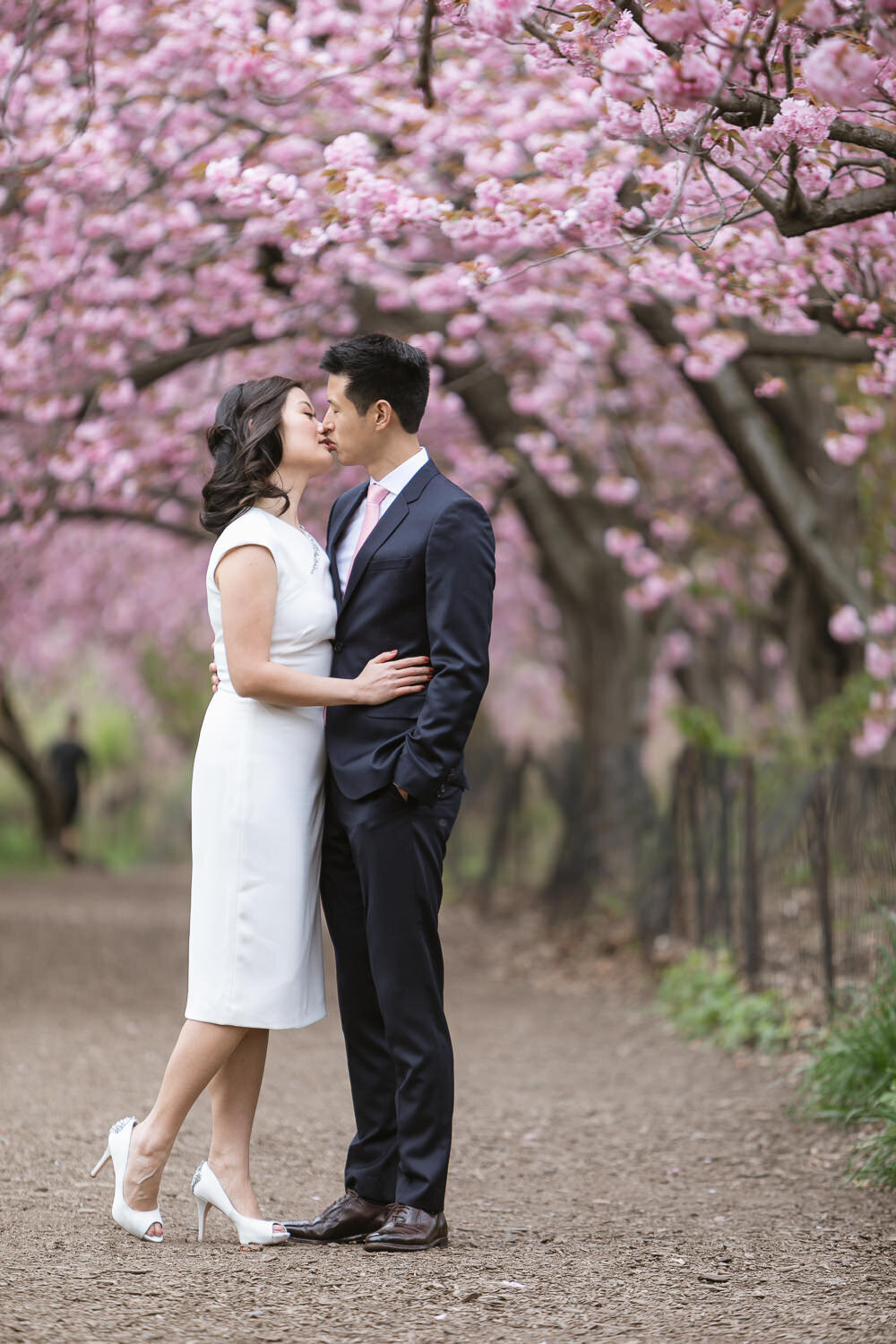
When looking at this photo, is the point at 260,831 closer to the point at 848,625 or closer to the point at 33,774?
the point at 848,625

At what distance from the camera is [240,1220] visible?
3.50 meters

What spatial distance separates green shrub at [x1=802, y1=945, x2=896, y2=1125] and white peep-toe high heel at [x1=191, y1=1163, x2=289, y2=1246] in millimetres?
2007

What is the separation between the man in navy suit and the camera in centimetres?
342

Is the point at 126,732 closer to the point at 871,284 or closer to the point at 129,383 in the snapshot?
the point at 129,383

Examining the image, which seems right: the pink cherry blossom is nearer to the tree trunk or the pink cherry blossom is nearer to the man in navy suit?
the man in navy suit

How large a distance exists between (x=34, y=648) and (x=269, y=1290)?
1837 centimetres

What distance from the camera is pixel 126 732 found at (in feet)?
86.4

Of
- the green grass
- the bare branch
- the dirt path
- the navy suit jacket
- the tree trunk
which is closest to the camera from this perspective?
the dirt path

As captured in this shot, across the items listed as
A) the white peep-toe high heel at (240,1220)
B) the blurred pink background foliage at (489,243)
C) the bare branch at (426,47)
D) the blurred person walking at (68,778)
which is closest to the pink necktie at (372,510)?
the blurred pink background foliage at (489,243)

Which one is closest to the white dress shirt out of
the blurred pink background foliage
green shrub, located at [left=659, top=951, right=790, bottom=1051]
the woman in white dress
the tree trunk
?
the woman in white dress

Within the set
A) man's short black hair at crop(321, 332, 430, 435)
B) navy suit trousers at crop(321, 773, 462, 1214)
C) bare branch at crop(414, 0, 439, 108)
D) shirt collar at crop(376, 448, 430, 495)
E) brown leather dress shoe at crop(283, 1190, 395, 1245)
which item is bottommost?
brown leather dress shoe at crop(283, 1190, 395, 1245)

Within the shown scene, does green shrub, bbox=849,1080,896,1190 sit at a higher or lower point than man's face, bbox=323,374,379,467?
lower

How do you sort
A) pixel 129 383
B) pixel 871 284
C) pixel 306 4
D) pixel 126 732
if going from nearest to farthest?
1. pixel 871 284
2. pixel 306 4
3. pixel 129 383
4. pixel 126 732

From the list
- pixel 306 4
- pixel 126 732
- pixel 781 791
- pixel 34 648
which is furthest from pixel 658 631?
pixel 126 732
